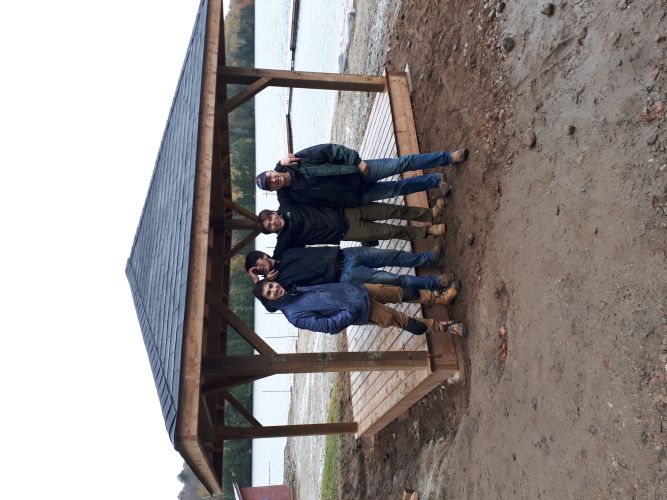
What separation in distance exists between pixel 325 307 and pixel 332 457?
682 centimetres

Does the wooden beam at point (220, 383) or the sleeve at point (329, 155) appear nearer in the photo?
the wooden beam at point (220, 383)

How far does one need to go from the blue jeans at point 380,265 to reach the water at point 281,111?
698 centimetres

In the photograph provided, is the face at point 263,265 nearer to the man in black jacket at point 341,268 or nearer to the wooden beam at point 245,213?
the man in black jacket at point 341,268

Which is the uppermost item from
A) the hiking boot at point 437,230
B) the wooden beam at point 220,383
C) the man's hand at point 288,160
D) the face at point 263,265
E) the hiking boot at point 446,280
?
the man's hand at point 288,160

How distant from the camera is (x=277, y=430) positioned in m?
5.84

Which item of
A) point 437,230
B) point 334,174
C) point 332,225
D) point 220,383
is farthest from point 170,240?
point 437,230

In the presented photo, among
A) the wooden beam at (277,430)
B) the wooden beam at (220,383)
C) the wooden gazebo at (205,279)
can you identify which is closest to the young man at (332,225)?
the wooden gazebo at (205,279)

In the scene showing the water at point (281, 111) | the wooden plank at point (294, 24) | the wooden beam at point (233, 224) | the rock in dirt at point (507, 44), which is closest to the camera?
the rock in dirt at point (507, 44)

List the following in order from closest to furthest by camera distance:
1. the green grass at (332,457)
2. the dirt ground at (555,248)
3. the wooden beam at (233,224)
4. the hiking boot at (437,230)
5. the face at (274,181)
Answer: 1. the dirt ground at (555,248)
2. the face at (274,181)
3. the hiking boot at (437,230)
4. the wooden beam at (233,224)
5. the green grass at (332,457)

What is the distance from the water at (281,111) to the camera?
12211mm

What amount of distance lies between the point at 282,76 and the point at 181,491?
168ft

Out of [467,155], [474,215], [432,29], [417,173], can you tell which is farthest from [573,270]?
[432,29]

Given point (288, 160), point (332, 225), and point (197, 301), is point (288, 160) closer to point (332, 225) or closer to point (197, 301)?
point (332, 225)

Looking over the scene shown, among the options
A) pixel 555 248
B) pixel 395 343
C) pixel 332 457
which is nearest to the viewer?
pixel 555 248
